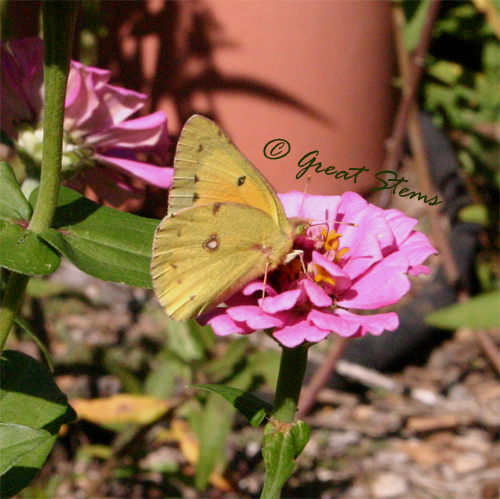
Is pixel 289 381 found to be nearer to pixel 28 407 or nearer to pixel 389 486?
pixel 28 407

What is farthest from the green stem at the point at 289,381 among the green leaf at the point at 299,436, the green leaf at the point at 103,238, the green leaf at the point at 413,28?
the green leaf at the point at 413,28

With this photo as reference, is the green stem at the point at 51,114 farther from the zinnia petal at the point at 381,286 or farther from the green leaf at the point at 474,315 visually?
the green leaf at the point at 474,315

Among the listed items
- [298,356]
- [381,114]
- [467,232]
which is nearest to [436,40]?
[467,232]

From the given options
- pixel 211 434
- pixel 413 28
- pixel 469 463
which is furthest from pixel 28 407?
pixel 413 28

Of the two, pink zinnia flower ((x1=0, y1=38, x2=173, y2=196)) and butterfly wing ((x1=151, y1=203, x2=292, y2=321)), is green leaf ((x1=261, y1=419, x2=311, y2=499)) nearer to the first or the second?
butterfly wing ((x1=151, y1=203, x2=292, y2=321))

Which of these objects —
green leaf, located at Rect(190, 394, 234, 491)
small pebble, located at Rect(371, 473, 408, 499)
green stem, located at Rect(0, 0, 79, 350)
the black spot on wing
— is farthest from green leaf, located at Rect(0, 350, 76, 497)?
small pebble, located at Rect(371, 473, 408, 499)

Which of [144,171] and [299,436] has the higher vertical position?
[144,171]
